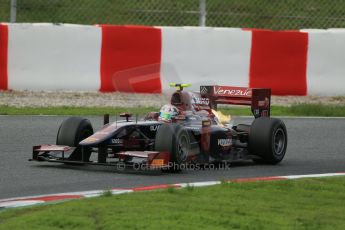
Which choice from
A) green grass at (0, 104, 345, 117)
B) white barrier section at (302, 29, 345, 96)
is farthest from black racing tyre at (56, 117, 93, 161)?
white barrier section at (302, 29, 345, 96)

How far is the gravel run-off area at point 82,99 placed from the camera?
15062 millimetres

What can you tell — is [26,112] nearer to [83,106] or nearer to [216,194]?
[83,106]

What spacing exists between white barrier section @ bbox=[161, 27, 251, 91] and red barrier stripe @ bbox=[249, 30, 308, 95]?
15cm

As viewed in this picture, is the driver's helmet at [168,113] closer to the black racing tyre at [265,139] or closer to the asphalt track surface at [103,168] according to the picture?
the asphalt track surface at [103,168]

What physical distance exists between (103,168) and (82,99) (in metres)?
5.74

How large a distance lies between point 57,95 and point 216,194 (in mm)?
8208

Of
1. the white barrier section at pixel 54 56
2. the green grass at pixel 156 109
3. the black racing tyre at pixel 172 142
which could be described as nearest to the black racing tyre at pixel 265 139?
the black racing tyre at pixel 172 142

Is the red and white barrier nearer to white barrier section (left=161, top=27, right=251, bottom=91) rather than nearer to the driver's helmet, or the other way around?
white barrier section (left=161, top=27, right=251, bottom=91)

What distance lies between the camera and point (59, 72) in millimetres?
15430

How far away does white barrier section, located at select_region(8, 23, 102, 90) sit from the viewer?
15.2 meters

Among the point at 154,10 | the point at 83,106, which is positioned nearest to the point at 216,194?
the point at 83,106

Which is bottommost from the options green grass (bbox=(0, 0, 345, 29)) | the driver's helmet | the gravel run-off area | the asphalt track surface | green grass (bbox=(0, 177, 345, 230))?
green grass (bbox=(0, 177, 345, 230))

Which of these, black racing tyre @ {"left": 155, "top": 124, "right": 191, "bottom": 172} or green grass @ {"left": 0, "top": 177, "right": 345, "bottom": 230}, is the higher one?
black racing tyre @ {"left": 155, "top": 124, "right": 191, "bottom": 172}

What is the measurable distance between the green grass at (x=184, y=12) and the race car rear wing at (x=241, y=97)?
5.08 meters
